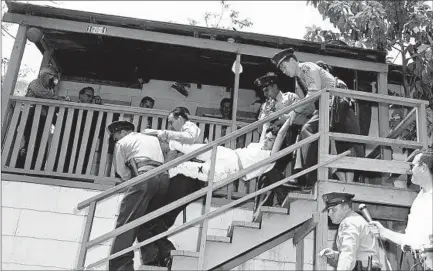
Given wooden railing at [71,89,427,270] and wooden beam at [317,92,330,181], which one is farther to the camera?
wooden beam at [317,92,330,181]

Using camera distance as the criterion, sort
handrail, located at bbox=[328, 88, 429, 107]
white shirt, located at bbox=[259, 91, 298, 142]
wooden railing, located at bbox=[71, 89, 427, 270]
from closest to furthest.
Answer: wooden railing, located at bbox=[71, 89, 427, 270], handrail, located at bbox=[328, 88, 429, 107], white shirt, located at bbox=[259, 91, 298, 142]

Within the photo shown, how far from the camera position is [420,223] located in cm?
422

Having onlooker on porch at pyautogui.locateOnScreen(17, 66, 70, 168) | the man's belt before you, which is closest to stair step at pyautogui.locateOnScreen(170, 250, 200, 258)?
the man's belt

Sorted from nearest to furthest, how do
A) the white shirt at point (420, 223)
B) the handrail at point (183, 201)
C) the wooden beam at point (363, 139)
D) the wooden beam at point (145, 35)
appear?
the white shirt at point (420, 223) → the handrail at point (183, 201) → the wooden beam at point (363, 139) → the wooden beam at point (145, 35)

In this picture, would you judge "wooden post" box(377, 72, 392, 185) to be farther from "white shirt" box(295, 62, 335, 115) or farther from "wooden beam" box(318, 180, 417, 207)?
"wooden beam" box(318, 180, 417, 207)

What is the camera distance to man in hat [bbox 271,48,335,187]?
5.59 m

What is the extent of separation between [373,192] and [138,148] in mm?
2672

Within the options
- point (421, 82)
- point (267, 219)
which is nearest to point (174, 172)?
point (267, 219)

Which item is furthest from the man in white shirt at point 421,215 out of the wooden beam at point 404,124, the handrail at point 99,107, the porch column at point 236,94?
the handrail at point 99,107

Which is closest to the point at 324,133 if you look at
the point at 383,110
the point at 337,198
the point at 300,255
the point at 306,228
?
the point at 337,198

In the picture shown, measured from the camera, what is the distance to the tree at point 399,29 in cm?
888

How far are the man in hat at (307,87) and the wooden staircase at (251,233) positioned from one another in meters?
0.55

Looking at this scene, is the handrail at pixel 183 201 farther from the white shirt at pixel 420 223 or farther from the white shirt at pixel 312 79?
the white shirt at pixel 420 223

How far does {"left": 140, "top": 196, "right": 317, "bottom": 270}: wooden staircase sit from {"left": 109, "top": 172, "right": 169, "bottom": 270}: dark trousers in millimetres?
527
